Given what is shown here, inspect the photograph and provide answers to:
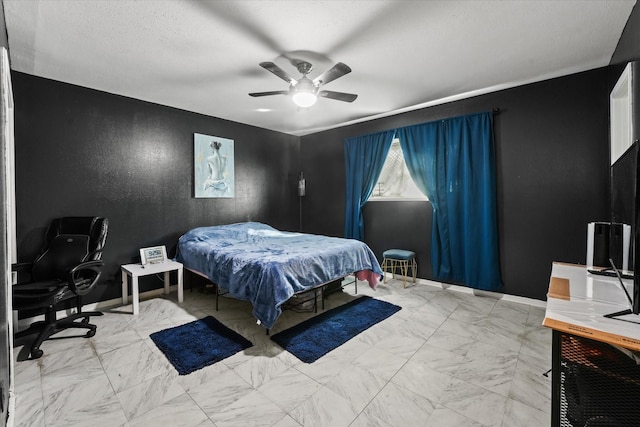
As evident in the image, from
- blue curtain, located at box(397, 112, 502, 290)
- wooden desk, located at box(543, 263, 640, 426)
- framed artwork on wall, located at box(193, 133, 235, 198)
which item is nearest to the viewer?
wooden desk, located at box(543, 263, 640, 426)

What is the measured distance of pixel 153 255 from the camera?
144 inches

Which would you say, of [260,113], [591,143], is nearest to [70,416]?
[260,113]

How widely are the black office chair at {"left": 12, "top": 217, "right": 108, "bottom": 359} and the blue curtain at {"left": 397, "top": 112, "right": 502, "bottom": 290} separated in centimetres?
402

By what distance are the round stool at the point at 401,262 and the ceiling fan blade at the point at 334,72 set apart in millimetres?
2548

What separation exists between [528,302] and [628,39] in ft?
8.79

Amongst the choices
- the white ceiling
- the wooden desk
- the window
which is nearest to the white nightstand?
the white ceiling

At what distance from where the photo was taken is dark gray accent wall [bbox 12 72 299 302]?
296 centimetres

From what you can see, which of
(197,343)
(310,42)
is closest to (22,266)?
(197,343)

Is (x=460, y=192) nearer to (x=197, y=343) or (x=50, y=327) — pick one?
(x=197, y=343)

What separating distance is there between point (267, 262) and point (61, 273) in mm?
2063

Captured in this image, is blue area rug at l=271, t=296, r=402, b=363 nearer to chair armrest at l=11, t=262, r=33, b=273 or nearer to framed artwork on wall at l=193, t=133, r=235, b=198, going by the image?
chair armrest at l=11, t=262, r=33, b=273

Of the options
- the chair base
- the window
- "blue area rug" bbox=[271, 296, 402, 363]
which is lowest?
"blue area rug" bbox=[271, 296, 402, 363]

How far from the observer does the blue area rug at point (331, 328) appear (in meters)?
2.47

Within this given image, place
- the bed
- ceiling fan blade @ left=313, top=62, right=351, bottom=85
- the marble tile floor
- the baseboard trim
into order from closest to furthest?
the marble tile floor, ceiling fan blade @ left=313, top=62, right=351, bottom=85, the bed, the baseboard trim
